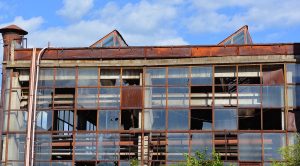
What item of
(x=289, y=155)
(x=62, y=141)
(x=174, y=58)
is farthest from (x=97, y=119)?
(x=289, y=155)

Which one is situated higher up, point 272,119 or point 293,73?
point 293,73

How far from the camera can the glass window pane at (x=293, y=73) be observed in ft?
109

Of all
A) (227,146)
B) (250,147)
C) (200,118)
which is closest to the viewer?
(250,147)

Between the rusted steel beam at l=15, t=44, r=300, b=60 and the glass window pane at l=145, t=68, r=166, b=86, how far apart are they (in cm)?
77

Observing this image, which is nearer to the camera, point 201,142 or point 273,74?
point 201,142

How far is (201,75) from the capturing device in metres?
34.0

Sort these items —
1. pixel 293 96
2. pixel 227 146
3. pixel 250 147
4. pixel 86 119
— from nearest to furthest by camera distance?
pixel 250 147
pixel 227 146
pixel 293 96
pixel 86 119

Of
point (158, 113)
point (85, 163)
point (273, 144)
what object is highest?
point (158, 113)

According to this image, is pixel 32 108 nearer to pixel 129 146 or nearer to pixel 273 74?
pixel 129 146

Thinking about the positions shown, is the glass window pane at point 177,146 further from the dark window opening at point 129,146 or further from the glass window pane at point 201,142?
the dark window opening at point 129,146

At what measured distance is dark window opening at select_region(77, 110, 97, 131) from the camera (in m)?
34.9

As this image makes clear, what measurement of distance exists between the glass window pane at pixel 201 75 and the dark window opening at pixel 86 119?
6001mm

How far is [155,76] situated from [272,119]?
6959mm

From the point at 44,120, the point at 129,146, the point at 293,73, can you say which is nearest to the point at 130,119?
the point at 129,146
